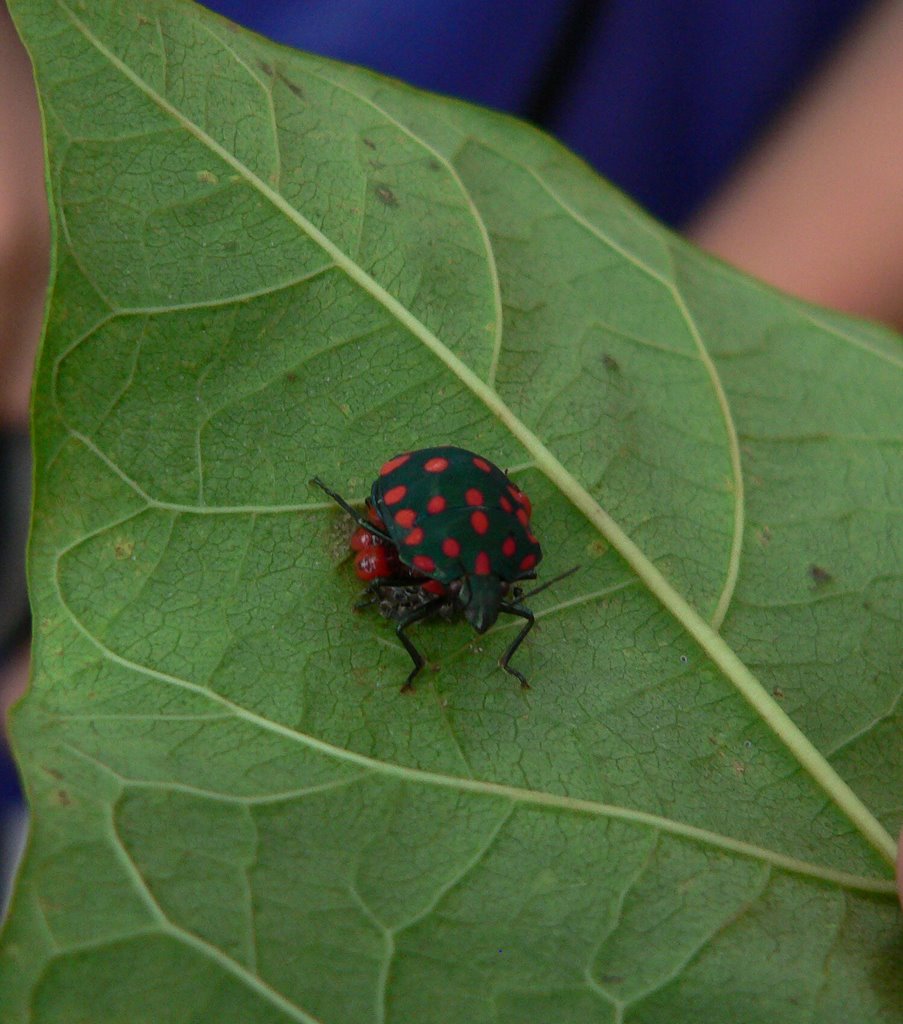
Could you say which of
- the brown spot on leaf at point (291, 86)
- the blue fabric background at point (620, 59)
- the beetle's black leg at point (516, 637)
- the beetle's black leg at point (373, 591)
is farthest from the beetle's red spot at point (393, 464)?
the blue fabric background at point (620, 59)

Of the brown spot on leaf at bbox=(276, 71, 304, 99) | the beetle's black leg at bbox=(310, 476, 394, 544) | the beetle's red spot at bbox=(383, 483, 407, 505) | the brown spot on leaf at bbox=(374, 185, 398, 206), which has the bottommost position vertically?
the beetle's black leg at bbox=(310, 476, 394, 544)

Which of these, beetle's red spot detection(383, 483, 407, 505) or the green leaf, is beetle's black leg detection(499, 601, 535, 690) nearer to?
the green leaf

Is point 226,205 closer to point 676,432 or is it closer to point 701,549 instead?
point 676,432

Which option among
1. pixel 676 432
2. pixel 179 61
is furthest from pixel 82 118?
pixel 676 432

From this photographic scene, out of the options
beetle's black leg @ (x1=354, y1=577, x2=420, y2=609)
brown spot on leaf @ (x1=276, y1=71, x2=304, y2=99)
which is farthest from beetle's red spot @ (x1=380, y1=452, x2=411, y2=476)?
brown spot on leaf @ (x1=276, y1=71, x2=304, y2=99)

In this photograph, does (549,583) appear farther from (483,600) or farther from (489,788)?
(489,788)

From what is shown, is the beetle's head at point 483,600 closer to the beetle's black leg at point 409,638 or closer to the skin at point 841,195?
the beetle's black leg at point 409,638
